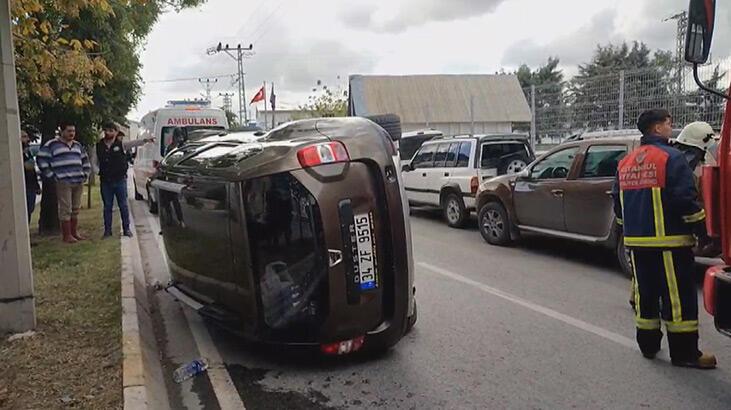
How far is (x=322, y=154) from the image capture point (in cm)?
416

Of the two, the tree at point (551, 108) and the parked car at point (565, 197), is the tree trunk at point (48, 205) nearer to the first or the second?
the parked car at point (565, 197)

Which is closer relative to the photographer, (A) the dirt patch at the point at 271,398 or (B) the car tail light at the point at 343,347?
(A) the dirt patch at the point at 271,398

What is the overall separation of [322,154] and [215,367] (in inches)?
74.4

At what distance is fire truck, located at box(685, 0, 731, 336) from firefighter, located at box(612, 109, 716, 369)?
0.42 m

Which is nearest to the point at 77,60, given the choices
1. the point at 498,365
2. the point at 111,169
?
the point at 111,169

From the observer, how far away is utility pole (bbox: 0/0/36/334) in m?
4.90

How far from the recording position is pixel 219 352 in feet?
16.4

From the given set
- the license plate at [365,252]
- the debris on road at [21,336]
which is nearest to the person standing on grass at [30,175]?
the debris on road at [21,336]

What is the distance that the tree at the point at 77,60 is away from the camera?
6680mm

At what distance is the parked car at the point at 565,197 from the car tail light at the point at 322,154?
4.28 metres

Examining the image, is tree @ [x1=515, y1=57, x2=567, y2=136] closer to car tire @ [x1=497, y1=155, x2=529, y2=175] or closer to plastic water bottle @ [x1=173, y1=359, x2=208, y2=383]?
car tire @ [x1=497, y1=155, x2=529, y2=175]

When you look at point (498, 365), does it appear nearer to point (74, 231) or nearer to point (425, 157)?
point (74, 231)

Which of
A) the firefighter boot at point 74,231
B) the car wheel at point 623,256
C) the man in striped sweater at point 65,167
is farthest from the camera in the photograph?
the firefighter boot at point 74,231

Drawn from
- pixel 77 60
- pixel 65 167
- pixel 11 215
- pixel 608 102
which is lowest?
pixel 11 215
